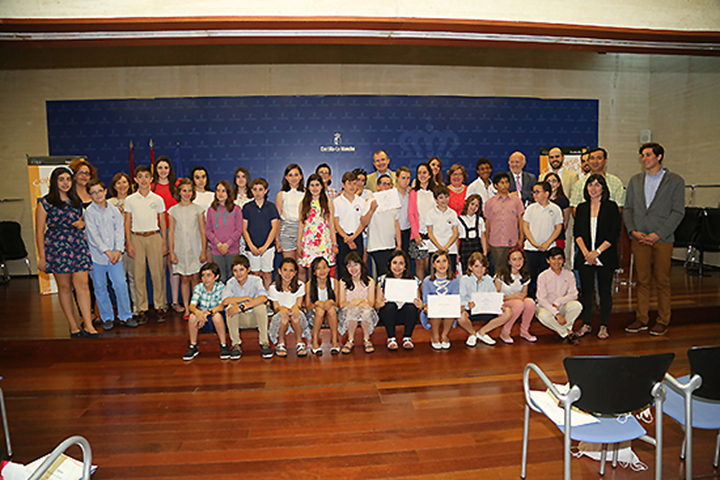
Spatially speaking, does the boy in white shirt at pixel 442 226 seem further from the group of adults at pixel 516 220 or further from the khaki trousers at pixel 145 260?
the khaki trousers at pixel 145 260

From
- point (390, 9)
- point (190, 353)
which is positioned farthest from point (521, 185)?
point (190, 353)

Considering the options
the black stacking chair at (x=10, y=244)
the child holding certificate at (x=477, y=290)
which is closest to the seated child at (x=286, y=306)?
the child holding certificate at (x=477, y=290)

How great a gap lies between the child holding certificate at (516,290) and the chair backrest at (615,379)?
8.18ft

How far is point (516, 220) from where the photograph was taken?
4715 millimetres

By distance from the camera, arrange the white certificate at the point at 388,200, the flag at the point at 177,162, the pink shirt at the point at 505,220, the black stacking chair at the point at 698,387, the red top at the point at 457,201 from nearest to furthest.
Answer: the black stacking chair at the point at 698,387 → the white certificate at the point at 388,200 → the pink shirt at the point at 505,220 → the red top at the point at 457,201 → the flag at the point at 177,162

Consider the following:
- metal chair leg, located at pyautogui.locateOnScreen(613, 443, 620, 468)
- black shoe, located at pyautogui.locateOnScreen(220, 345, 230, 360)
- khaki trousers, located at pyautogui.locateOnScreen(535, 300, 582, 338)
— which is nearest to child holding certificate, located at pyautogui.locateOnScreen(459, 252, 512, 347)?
khaki trousers, located at pyautogui.locateOnScreen(535, 300, 582, 338)

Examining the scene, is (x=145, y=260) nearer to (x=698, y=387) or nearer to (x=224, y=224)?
(x=224, y=224)

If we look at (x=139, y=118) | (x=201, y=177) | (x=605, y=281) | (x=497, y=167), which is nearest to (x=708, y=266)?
(x=497, y=167)

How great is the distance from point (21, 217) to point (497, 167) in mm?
8866

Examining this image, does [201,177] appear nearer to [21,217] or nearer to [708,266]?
[21,217]

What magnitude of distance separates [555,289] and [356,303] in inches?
80.3

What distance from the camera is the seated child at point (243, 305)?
409 cm

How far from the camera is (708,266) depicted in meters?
7.37

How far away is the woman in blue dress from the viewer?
4.11 metres
